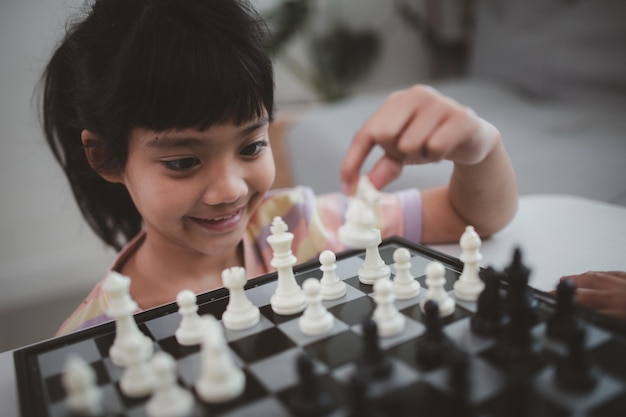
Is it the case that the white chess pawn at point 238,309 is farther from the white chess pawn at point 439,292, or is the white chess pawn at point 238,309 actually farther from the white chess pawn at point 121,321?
the white chess pawn at point 439,292

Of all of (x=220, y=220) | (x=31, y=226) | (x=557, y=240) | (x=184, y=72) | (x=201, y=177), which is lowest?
(x=31, y=226)

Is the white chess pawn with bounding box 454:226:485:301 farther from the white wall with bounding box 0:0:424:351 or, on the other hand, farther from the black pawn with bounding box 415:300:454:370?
the white wall with bounding box 0:0:424:351

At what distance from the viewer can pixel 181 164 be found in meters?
0.99

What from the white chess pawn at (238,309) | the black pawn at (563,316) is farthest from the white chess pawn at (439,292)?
the white chess pawn at (238,309)

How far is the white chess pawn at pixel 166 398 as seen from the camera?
56 centimetres

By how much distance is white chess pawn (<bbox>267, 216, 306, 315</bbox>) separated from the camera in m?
0.82

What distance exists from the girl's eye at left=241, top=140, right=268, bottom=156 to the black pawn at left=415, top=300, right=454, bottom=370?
503 mm

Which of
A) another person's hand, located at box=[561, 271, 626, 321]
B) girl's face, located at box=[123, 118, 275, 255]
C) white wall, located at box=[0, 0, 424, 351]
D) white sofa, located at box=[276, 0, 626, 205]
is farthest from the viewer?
Result: white wall, located at box=[0, 0, 424, 351]

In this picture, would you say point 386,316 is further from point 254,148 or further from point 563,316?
point 254,148

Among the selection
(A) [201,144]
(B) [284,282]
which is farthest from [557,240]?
(A) [201,144]

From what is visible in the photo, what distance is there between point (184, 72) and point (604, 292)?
721 millimetres

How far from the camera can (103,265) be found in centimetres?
283

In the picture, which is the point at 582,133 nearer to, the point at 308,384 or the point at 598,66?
the point at 598,66

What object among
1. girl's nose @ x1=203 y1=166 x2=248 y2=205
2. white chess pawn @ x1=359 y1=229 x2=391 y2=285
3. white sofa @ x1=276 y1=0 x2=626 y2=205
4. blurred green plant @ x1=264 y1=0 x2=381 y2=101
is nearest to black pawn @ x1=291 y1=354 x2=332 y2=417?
white chess pawn @ x1=359 y1=229 x2=391 y2=285
